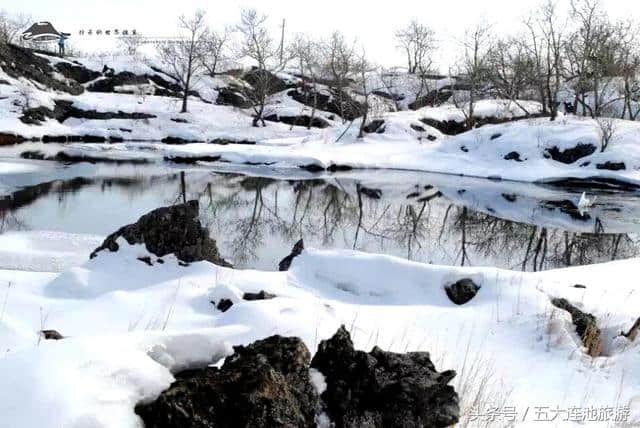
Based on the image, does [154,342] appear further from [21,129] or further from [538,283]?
[21,129]

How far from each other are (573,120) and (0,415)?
35.5 meters

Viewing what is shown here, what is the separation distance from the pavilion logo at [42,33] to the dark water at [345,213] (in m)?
57.3

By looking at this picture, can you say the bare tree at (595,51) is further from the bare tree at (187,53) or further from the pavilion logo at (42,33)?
the pavilion logo at (42,33)

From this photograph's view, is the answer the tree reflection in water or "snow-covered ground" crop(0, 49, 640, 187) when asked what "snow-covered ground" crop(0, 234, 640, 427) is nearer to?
the tree reflection in water

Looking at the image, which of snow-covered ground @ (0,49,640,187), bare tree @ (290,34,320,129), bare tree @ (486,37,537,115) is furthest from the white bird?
bare tree @ (290,34,320,129)

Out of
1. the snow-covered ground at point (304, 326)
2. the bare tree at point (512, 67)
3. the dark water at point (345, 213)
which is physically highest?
the bare tree at point (512, 67)

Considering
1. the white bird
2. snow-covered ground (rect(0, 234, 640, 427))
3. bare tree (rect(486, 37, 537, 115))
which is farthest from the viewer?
bare tree (rect(486, 37, 537, 115))

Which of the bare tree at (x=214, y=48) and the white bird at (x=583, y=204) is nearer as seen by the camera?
the white bird at (x=583, y=204)

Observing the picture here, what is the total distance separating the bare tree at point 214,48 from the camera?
52.9 meters

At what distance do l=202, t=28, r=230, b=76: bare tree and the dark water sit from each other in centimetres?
2929

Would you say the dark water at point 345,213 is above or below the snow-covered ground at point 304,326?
below

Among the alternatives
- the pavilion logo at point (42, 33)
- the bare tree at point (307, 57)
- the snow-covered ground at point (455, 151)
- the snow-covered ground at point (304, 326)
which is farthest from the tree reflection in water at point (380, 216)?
the pavilion logo at point (42, 33)

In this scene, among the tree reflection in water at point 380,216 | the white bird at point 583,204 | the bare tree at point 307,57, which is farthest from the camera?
the bare tree at point 307,57

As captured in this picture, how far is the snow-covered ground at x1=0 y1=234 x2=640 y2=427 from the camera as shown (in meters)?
2.52
